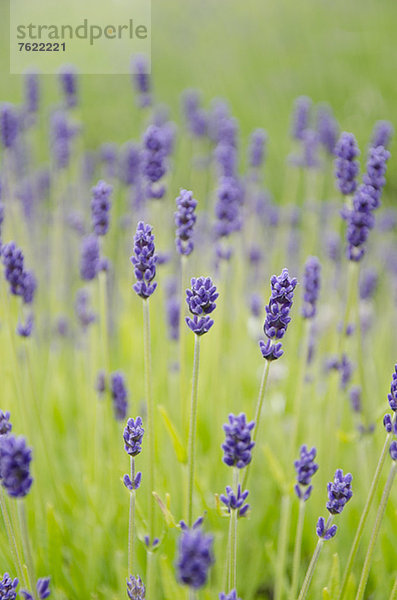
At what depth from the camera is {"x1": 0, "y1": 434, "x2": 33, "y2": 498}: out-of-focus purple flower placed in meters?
0.81

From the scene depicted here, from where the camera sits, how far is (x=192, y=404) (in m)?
1.13

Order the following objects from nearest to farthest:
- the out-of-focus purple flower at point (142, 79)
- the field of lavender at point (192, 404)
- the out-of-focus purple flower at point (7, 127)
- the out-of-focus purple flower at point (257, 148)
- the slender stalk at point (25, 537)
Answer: the slender stalk at point (25, 537) → the field of lavender at point (192, 404) → the out-of-focus purple flower at point (7, 127) → the out-of-focus purple flower at point (142, 79) → the out-of-focus purple flower at point (257, 148)

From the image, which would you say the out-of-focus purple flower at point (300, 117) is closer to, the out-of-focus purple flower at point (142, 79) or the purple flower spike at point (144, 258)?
the out-of-focus purple flower at point (142, 79)

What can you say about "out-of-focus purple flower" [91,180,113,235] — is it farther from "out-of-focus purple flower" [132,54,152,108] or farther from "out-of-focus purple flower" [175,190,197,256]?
"out-of-focus purple flower" [132,54,152,108]

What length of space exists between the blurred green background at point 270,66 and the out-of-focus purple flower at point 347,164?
194 inches

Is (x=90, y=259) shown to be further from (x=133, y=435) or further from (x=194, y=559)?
(x=194, y=559)

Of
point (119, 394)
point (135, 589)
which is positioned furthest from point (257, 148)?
point (135, 589)

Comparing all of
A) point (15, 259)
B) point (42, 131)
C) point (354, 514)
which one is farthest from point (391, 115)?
point (15, 259)

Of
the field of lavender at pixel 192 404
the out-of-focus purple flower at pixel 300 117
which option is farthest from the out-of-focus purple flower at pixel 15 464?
the out-of-focus purple flower at pixel 300 117

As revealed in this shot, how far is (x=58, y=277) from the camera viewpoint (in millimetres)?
2910

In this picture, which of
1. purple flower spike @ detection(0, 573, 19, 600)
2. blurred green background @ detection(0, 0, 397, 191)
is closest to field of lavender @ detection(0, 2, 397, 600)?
purple flower spike @ detection(0, 573, 19, 600)

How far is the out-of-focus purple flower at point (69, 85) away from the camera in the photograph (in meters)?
2.62

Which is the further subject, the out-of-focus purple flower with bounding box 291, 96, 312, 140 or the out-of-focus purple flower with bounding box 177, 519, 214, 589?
the out-of-focus purple flower with bounding box 291, 96, 312, 140

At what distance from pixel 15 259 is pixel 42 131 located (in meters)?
6.62
